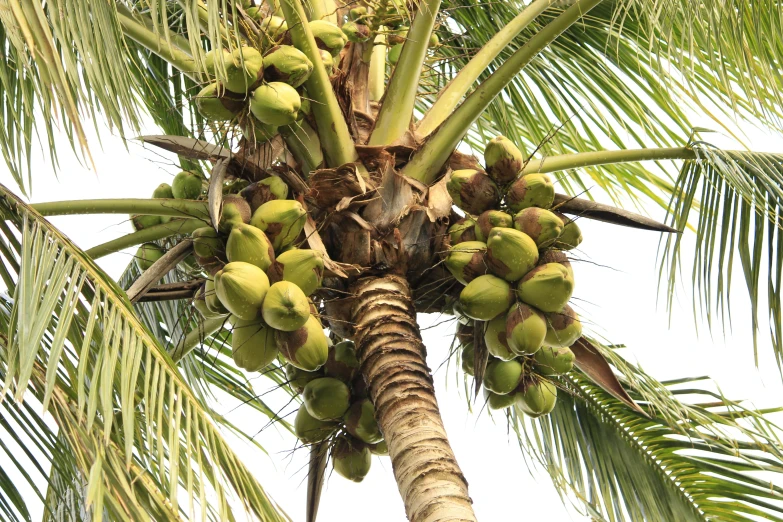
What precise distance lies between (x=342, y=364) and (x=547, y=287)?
0.70 m

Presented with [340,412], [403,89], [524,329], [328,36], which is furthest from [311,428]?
[328,36]

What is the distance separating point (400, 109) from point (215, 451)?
121cm

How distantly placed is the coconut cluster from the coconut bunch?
362 mm

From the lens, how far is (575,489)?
12.1 feet

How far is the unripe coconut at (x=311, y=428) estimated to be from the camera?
2898mm

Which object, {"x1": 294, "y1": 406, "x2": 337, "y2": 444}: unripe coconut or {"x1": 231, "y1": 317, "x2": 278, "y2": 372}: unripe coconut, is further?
{"x1": 294, "y1": 406, "x2": 337, "y2": 444}: unripe coconut

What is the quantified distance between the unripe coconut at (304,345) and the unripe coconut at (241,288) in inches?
4.9

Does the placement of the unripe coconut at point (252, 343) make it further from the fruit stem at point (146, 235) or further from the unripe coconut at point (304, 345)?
the fruit stem at point (146, 235)

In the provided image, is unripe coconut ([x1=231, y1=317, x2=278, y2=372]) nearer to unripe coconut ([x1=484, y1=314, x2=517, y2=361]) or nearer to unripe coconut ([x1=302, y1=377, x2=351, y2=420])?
unripe coconut ([x1=302, y1=377, x2=351, y2=420])

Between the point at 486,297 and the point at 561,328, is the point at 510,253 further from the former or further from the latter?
the point at 561,328

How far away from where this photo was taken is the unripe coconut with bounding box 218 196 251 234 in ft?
8.11

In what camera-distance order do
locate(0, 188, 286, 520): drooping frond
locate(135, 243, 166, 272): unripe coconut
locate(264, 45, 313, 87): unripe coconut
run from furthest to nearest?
locate(135, 243, 166, 272): unripe coconut → locate(264, 45, 313, 87): unripe coconut → locate(0, 188, 286, 520): drooping frond

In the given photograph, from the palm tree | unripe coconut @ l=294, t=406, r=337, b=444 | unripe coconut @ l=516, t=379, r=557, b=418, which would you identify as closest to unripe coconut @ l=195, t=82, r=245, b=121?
the palm tree

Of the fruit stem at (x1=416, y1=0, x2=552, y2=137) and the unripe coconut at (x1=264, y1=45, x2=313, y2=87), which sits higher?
the fruit stem at (x1=416, y1=0, x2=552, y2=137)
